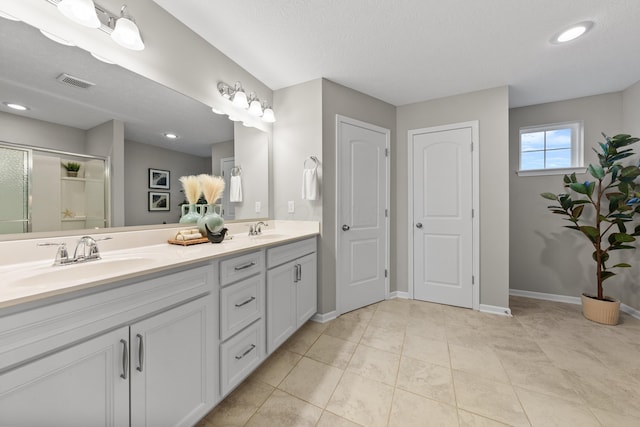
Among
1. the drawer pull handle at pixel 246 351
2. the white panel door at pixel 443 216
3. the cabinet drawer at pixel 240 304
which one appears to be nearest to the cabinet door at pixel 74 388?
the cabinet drawer at pixel 240 304

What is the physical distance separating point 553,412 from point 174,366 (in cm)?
194

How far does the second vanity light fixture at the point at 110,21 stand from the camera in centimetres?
116

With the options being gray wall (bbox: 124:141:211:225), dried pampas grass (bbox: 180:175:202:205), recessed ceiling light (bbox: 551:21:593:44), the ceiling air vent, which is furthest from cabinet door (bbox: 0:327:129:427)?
recessed ceiling light (bbox: 551:21:593:44)

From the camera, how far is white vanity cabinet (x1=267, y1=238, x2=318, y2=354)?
172cm

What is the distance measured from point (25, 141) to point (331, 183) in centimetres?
197

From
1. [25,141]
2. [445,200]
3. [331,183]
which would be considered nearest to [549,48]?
[445,200]

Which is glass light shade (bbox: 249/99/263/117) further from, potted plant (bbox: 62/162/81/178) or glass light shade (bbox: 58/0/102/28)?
potted plant (bbox: 62/162/81/178)

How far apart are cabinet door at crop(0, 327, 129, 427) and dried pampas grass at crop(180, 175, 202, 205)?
110cm

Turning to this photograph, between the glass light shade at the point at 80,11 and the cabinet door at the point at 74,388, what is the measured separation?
1.40 m

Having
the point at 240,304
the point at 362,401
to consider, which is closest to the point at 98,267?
the point at 240,304

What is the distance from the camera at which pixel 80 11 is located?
1.15m

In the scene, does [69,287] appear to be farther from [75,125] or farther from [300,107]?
[300,107]

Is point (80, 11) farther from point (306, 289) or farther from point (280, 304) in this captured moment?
point (306, 289)

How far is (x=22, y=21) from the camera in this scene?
108 centimetres
